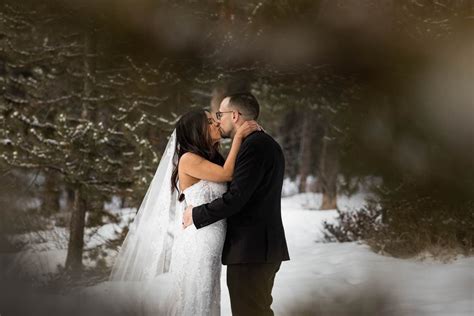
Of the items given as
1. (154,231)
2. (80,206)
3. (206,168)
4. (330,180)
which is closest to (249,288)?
(206,168)

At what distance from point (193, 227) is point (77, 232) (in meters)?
4.95

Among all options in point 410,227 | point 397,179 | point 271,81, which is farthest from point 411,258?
point 271,81

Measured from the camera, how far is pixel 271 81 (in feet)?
31.8

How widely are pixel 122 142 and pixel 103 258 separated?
140 cm

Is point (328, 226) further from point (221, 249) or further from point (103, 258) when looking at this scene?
point (221, 249)

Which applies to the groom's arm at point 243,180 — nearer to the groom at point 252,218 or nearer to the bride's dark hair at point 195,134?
the groom at point 252,218

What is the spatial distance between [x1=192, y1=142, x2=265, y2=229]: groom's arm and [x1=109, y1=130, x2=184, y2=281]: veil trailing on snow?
56cm

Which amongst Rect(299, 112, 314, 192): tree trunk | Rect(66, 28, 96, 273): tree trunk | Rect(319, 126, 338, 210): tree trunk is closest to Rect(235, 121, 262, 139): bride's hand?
Rect(66, 28, 96, 273): tree trunk

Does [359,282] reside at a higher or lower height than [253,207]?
lower

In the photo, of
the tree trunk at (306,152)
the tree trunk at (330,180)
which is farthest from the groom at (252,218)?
the tree trunk at (306,152)

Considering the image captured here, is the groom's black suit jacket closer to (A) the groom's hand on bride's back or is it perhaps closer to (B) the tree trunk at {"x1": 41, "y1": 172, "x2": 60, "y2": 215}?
(A) the groom's hand on bride's back

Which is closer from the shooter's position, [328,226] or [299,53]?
[328,226]

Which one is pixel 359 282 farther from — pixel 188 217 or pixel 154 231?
pixel 188 217

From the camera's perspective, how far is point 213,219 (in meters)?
2.91
